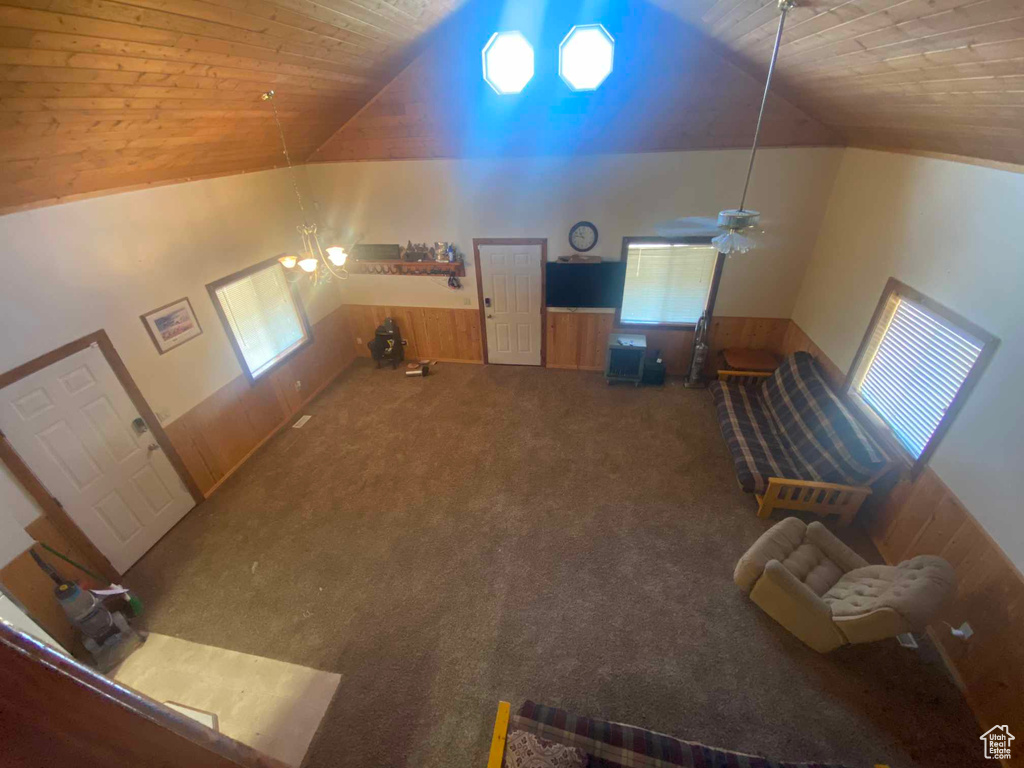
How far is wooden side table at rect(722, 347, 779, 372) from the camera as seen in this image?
5398mm

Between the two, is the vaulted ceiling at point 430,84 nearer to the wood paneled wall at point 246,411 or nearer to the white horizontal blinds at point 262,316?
the white horizontal blinds at point 262,316

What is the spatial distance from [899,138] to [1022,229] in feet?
4.58

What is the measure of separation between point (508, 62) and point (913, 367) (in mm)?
4812

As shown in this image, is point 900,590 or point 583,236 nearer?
point 900,590

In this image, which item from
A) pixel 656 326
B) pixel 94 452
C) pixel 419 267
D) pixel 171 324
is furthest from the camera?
pixel 419 267

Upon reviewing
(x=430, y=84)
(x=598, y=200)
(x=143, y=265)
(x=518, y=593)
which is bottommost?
(x=518, y=593)

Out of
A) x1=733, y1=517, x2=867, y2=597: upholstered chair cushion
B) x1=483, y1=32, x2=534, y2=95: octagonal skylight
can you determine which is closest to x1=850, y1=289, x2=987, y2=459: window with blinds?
x1=733, y1=517, x2=867, y2=597: upholstered chair cushion

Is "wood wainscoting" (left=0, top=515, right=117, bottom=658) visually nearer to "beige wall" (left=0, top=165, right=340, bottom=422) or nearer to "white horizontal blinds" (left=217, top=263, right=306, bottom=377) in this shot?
"beige wall" (left=0, top=165, right=340, bottom=422)

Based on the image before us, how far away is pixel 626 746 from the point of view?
7.30ft

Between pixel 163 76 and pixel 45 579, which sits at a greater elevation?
pixel 163 76

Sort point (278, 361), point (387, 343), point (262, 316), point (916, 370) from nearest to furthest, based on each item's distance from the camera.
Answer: point (916, 370)
point (262, 316)
point (278, 361)
point (387, 343)

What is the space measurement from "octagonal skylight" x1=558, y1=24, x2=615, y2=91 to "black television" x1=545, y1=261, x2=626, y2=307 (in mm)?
1912

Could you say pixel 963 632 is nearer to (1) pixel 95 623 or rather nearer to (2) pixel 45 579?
(1) pixel 95 623

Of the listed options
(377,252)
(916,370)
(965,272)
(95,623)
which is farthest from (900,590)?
(377,252)
